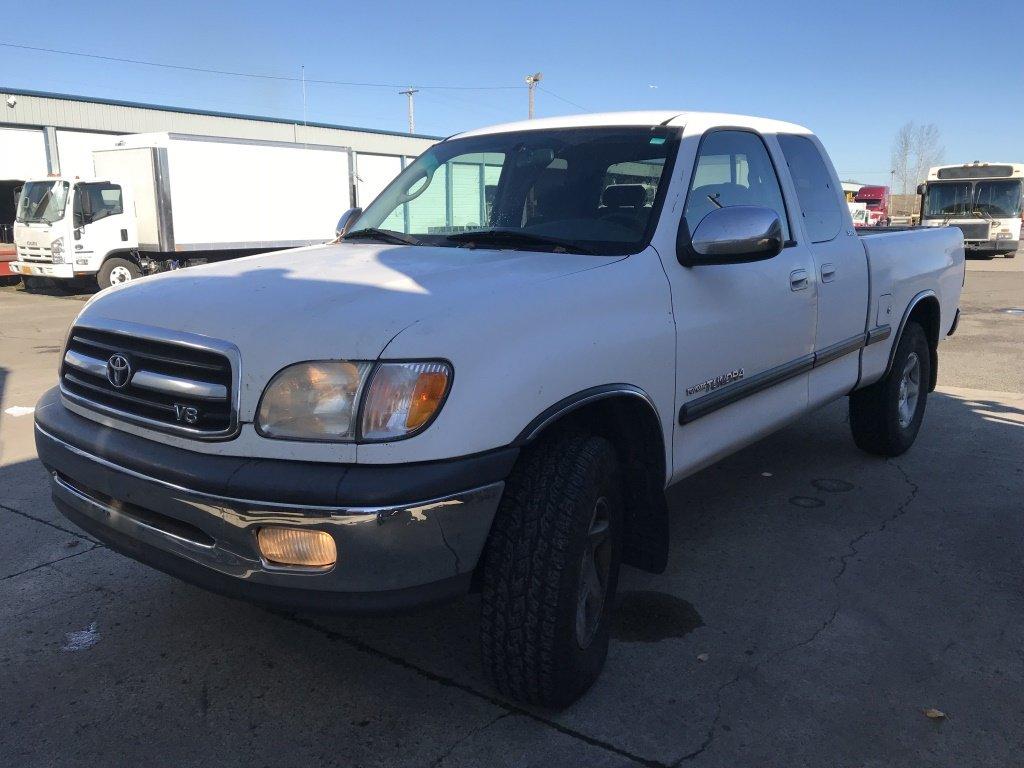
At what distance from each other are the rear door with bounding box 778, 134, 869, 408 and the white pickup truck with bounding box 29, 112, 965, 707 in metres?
0.34

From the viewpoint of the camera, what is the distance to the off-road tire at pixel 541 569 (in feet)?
7.86

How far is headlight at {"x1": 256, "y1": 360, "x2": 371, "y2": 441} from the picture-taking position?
7.25 feet

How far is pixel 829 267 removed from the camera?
4.07m

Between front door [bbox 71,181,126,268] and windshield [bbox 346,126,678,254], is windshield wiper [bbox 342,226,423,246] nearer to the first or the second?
windshield [bbox 346,126,678,254]

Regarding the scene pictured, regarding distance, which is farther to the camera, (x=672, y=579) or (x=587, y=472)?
(x=672, y=579)

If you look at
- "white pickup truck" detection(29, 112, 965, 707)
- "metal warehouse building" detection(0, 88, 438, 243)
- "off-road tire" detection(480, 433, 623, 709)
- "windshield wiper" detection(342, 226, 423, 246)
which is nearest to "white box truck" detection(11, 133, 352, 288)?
"metal warehouse building" detection(0, 88, 438, 243)

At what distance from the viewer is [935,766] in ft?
7.93

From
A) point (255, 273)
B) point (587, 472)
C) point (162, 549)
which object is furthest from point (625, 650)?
point (255, 273)

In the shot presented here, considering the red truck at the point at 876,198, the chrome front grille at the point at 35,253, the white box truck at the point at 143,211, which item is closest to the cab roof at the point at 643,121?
the white box truck at the point at 143,211

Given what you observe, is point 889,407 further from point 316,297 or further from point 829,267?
point 316,297

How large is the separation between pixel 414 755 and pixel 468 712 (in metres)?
0.26

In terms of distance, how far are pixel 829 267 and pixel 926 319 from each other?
181 centimetres

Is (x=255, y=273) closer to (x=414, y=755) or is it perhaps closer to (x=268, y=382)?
(x=268, y=382)

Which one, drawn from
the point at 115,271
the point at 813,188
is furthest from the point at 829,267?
the point at 115,271
